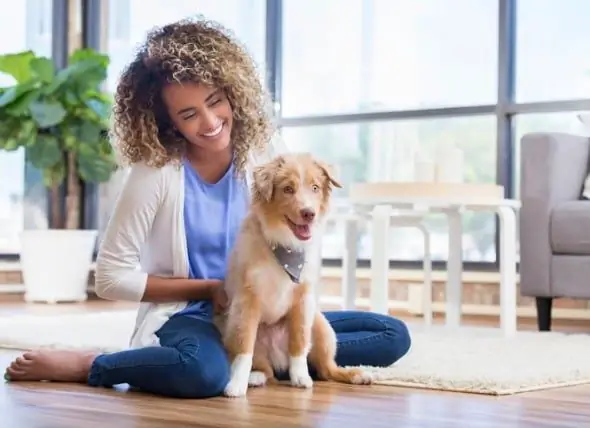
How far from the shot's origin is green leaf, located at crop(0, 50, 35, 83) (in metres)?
5.46

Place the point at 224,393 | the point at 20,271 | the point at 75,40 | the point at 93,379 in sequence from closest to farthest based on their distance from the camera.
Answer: the point at 224,393 < the point at 93,379 < the point at 20,271 < the point at 75,40

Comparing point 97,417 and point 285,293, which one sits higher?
point 285,293

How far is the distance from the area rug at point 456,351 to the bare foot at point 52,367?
25.0 inches

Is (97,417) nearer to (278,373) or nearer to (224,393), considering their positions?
(224,393)

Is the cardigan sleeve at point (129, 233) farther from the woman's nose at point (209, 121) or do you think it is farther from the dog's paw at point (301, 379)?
the dog's paw at point (301, 379)

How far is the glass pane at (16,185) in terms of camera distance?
580cm

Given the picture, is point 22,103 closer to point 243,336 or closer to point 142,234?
point 142,234

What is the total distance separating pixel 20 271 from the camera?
18.8 ft

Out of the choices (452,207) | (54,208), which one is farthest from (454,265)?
(54,208)

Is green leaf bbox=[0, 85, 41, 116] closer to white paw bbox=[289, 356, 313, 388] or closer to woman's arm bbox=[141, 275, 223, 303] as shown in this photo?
woman's arm bbox=[141, 275, 223, 303]

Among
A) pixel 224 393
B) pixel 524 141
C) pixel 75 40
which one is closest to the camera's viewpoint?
pixel 224 393

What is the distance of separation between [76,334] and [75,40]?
3.28m

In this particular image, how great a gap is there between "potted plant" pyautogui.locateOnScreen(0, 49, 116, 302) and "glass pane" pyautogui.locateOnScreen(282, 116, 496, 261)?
1089 mm

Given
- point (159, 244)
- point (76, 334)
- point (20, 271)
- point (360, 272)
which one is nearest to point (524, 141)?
point (360, 272)
